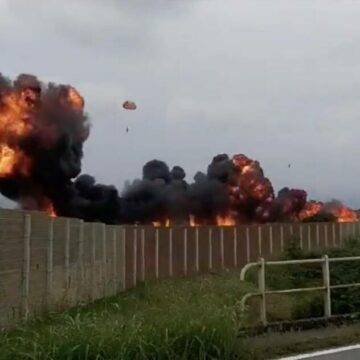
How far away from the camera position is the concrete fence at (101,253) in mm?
12367

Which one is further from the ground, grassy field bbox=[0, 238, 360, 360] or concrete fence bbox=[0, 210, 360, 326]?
concrete fence bbox=[0, 210, 360, 326]

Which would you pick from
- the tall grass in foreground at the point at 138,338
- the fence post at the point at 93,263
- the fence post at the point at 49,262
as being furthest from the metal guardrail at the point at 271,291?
the fence post at the point at 93,263

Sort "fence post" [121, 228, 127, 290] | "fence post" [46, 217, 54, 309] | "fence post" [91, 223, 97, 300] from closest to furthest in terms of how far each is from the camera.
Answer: "fence post" [46, 217, 54, 309] < "fence post" [91, 223, 97, 300] < "fence post" [121, 228, 127, 290]

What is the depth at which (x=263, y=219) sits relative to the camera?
48281 millimetres

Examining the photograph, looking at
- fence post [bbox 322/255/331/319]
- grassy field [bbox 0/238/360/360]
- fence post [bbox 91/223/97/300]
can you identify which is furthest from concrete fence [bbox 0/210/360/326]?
fence post [bbox 322/255/331/319]

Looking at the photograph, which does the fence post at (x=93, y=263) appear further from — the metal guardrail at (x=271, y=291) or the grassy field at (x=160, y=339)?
the grassy field at (x=160, y=339)

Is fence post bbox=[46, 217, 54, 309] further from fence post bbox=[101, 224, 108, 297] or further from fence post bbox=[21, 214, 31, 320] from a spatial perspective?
fence post bbox=[101, 224, 108, 297]

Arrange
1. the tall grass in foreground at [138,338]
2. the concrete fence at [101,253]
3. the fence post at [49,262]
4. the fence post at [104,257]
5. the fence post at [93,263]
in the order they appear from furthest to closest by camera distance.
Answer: the fence post at [104,257] < the fence post at [93,263] < the fence post at [49,262] < the concrete fence at [101,253] < the tall grass in foreground at [138,338]

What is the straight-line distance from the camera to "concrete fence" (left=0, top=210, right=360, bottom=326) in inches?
487

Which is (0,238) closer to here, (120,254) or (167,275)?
(120,254)

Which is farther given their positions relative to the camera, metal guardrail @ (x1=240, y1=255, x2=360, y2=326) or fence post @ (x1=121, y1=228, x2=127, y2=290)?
fence post @ (x1=121, y1=228, x2=127, y2=290)

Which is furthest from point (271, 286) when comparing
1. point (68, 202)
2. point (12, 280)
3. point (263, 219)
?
point (263, 219)

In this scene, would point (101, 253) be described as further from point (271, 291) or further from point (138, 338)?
point (138, 338)

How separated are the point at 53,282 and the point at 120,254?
35.0 feet
